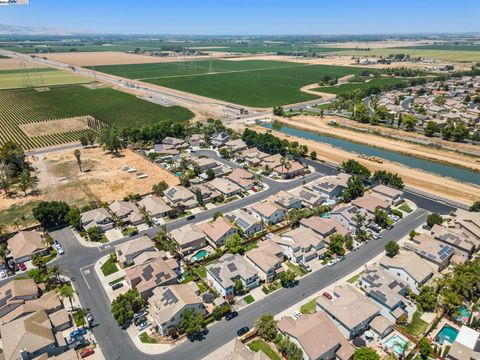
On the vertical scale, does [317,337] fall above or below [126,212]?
below

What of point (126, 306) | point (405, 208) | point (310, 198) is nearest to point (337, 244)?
point (310, 198)

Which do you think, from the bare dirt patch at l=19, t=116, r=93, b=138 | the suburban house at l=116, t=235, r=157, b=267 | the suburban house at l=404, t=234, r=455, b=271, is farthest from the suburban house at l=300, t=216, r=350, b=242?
the bare dirt patch at l=19, t=116, r=93, b=138

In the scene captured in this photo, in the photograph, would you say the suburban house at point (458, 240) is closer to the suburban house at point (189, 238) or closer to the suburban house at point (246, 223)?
the suburban house at point (246, 223)

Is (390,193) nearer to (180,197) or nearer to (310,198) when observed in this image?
(310,198)

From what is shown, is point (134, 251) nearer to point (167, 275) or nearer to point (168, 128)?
point (167, 275)

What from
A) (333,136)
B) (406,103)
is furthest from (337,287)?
(406,103)

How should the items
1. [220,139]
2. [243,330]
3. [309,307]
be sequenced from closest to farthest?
[243,330], [309,307], [220,139]

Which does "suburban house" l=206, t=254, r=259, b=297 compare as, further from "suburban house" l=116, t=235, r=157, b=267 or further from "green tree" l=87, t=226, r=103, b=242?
"green tree" l=87, t=226, r=103, b=242

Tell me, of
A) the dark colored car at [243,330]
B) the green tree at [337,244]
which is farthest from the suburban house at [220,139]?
the dark colored car at [243,330]
